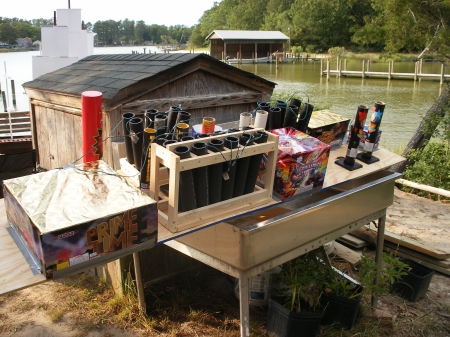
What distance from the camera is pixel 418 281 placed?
388 centimetres

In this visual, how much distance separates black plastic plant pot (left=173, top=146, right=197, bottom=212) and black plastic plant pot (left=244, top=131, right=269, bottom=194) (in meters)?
0.34

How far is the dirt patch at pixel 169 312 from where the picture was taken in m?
3.39

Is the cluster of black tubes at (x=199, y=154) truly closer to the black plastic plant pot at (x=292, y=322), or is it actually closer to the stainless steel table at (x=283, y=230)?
the stainless steel table at (x=283, y=230)

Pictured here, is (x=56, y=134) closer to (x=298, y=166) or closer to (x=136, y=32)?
(x=298, y=166)

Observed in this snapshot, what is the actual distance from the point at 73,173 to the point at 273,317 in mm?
1925

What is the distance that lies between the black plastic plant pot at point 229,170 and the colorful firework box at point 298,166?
0.88ft

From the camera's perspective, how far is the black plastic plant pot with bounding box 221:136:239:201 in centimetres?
197

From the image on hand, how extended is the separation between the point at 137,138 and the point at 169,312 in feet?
6.90

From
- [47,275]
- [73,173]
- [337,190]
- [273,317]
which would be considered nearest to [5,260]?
[47,275]

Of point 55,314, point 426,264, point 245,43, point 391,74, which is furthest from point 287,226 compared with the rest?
point 245,43

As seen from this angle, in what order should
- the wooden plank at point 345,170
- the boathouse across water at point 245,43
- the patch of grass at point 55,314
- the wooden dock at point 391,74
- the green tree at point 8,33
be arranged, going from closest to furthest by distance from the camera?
the wooden plank at point 345,170, the patch of grass at point 55,314, the wooden dock at point 391,74, the boathouse across water at point 245,43, the green tree at point 8,33

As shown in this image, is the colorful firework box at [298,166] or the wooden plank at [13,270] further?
the colorful firework box at [298,166]

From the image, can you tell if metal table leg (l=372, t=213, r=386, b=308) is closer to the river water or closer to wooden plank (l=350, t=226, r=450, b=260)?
wooden plank (l=350, t=226, r=450, b=260)

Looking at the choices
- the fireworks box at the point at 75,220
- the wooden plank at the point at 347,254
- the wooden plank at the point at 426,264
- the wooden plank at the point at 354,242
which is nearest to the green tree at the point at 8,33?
the wooden plank at the point at 354,242
